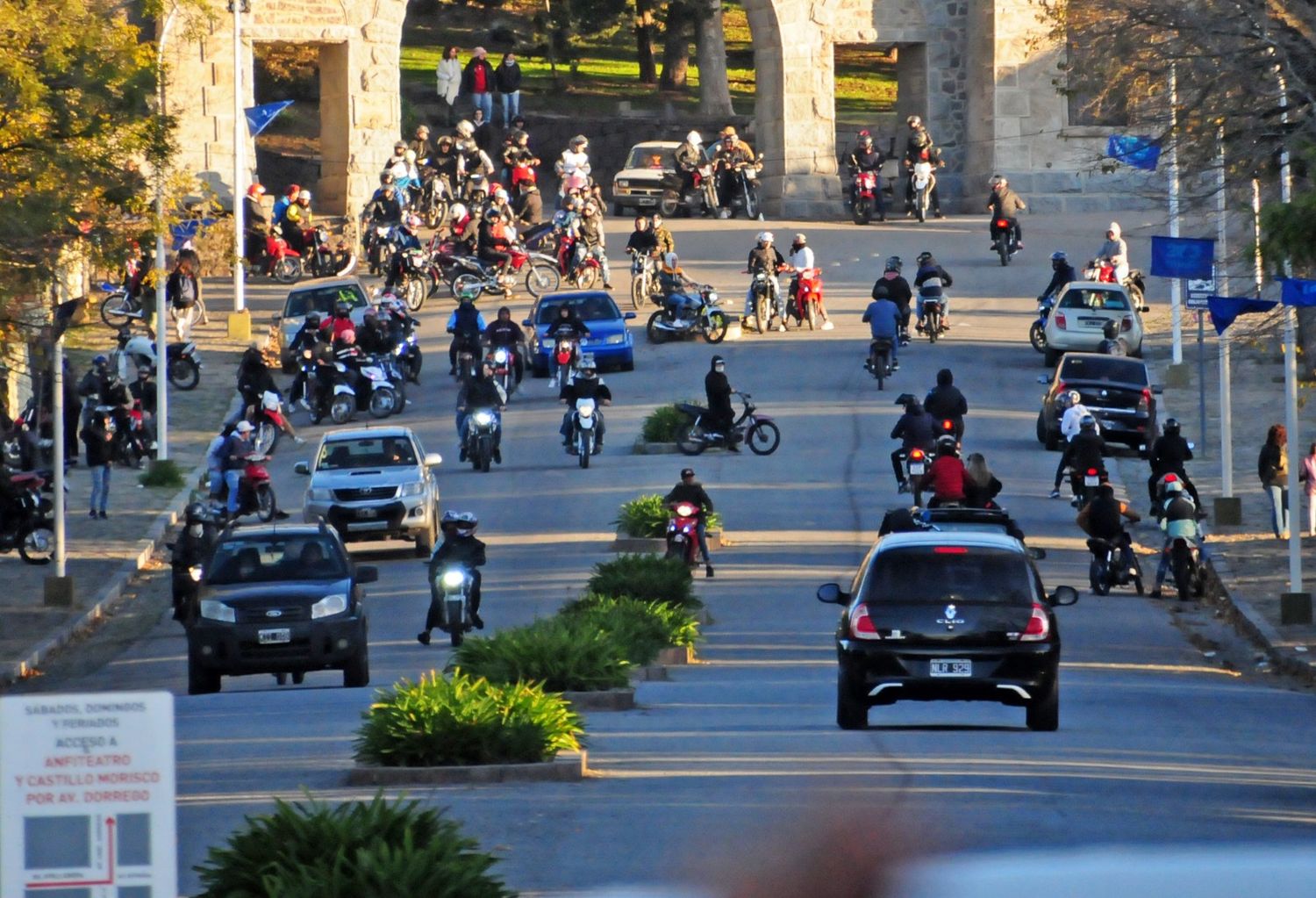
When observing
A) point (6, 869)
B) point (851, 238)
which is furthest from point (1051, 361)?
point (6, 869)

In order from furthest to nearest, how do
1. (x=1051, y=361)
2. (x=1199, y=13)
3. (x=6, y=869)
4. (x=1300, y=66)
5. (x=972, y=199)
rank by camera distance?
(x=972, y=199) < (x=1051, y=361) < (x=1199, y=13) < (x=1300, y=66) < (x=6, y=869)

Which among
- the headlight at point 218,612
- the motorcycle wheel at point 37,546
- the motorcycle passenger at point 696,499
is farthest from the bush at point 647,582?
the motorcycle wheel at point 37,546

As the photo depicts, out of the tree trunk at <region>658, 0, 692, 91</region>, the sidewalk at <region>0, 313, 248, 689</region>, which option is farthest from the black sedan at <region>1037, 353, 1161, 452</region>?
the tree trunk at <region>658, 0, 692, 91</region>

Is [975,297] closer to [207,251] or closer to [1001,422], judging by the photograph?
[1001,422]

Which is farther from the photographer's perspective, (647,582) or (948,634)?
(647,582)

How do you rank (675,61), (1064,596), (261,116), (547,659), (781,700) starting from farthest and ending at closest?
(675,61)
(261,116)
(781,700)
(547,659)
(1064,596)

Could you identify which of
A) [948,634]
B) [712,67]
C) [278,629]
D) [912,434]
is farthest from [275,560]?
[712,67]

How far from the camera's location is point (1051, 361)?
38.8 metres

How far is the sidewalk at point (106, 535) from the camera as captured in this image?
23.6m

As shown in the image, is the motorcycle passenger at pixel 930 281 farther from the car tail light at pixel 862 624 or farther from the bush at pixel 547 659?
the car tail light at pixel 862 624

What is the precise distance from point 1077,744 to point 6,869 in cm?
939

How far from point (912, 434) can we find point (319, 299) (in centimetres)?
1438

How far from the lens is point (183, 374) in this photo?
38281mm

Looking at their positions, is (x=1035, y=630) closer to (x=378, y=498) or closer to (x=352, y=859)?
(x=352, y=859)
